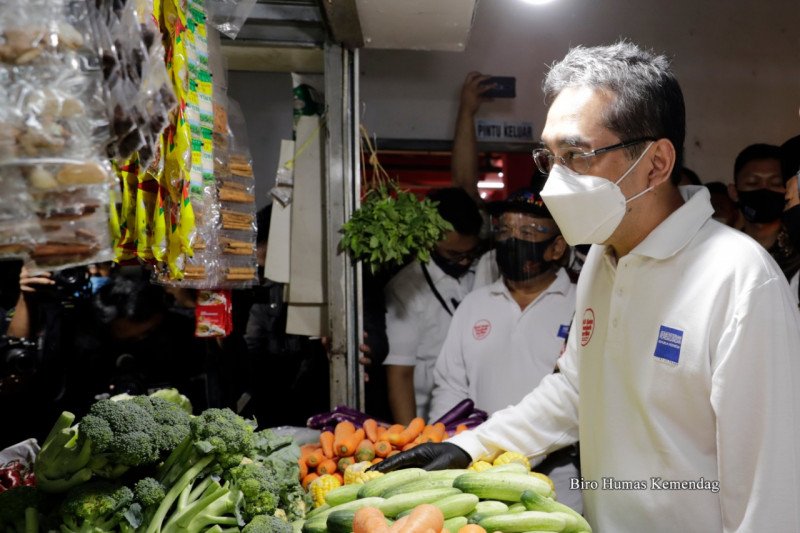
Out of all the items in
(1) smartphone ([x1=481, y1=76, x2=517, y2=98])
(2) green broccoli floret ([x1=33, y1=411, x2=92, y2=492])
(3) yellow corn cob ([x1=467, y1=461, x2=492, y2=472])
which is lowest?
(3) yellow corn cob ([x1=467, y1=461, x2=492, y2=472])

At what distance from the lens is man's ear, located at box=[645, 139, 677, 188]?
1.92 metres

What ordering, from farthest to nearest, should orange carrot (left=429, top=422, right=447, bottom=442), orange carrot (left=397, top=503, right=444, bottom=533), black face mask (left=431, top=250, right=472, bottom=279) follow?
black face mask (left=431, top=250, right=472, bottom=279), orange carrot (left=429, top=422, right=447, bottom=442), orange carrot (left=397, top=503, right=444, bottom=533)

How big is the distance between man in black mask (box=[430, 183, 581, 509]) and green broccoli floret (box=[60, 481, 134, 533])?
2.09m

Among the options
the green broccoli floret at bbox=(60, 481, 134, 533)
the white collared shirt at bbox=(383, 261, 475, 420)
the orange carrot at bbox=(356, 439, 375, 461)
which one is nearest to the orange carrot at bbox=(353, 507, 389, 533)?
the green broccoli floret at bbox=(60, 481, 134, 533)

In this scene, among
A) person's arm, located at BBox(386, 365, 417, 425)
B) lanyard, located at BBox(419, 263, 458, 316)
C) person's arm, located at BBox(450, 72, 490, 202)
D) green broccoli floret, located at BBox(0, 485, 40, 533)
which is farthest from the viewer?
person's arm, located at BBox(450, 72, 490, 202)

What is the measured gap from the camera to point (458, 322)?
12.4 ft

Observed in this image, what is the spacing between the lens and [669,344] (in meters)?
1.84

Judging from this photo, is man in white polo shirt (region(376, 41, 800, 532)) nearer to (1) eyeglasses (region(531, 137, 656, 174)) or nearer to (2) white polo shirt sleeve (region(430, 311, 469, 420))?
(1) eyeglasses (region(531, 137, 656, 174))

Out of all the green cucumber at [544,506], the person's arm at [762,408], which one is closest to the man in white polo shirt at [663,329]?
the person's arm at [762,408]

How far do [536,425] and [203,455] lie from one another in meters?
1.22

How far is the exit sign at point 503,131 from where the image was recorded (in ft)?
17.0

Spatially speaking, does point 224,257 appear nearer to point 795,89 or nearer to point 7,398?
point 7,398

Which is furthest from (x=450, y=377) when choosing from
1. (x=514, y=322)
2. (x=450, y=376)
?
(x=514, y=322)

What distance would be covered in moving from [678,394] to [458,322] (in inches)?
78.8
